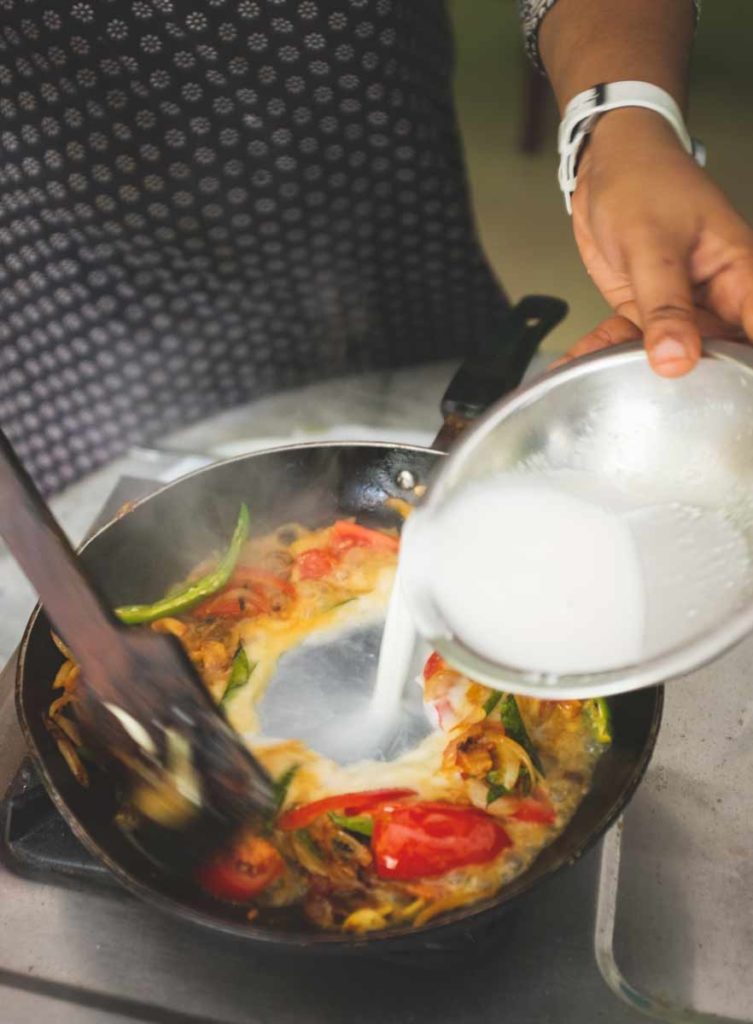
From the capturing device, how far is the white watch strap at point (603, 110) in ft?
3.82

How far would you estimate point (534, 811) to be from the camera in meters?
1.08

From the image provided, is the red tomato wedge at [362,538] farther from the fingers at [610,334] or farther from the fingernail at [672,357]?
the fingernail at [672,357]

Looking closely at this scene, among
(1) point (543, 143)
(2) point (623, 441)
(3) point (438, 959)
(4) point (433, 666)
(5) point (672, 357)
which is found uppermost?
(5) point (672, 357)

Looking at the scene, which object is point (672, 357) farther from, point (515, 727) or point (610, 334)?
point (515, 727)

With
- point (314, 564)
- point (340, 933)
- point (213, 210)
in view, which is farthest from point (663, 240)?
point (213, 210)

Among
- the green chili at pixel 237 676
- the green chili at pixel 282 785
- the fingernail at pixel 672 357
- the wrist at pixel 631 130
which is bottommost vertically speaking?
the green chili at pixel 282 785

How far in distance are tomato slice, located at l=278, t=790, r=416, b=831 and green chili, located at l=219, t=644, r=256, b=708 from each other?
196 mm

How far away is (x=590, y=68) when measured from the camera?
1.28 meters

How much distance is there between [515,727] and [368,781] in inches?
7.0

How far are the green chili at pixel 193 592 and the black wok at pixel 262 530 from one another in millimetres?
34

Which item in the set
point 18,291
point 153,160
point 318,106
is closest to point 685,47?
point 318,106

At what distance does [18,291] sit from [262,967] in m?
1.09

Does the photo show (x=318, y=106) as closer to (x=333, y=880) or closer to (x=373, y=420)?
(x=373, y=420)

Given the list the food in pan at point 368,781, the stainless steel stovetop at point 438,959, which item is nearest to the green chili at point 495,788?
the food in pan at point 368,781
